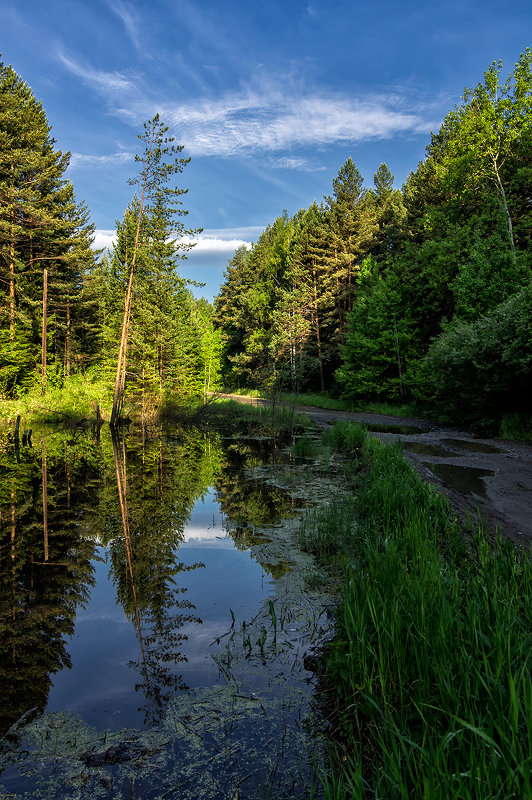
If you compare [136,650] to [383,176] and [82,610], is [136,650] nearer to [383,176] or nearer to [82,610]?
[82,610]

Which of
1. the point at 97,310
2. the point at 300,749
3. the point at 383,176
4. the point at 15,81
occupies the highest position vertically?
the point at 383,176

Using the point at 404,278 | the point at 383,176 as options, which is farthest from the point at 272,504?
the point at 383,176

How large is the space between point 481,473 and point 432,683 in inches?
298

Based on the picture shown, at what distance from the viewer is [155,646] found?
356 centimetres

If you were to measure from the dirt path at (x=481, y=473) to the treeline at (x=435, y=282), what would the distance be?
93.5 inches

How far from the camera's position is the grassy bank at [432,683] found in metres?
1.61

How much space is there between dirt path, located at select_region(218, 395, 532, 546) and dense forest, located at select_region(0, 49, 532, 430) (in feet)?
7.54

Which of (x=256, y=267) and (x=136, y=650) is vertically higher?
(x=256, y=267)

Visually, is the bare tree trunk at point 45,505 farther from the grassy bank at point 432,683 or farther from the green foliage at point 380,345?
the green foliage at point 380,345

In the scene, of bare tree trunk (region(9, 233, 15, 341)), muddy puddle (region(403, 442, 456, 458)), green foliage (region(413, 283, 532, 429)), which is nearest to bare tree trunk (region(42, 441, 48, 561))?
muddy puddle (region(403, 442, 456, 458))

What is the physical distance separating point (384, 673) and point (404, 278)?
89.1 ft

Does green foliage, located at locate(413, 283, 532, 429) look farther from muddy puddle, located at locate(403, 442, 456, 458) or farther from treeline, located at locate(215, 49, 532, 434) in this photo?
muddy puddle, located at locate(403, 442, 456, 458)

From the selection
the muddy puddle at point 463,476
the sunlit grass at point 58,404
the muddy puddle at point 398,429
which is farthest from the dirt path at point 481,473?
the sunlit grass at point 58,404

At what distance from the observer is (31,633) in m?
3.70
